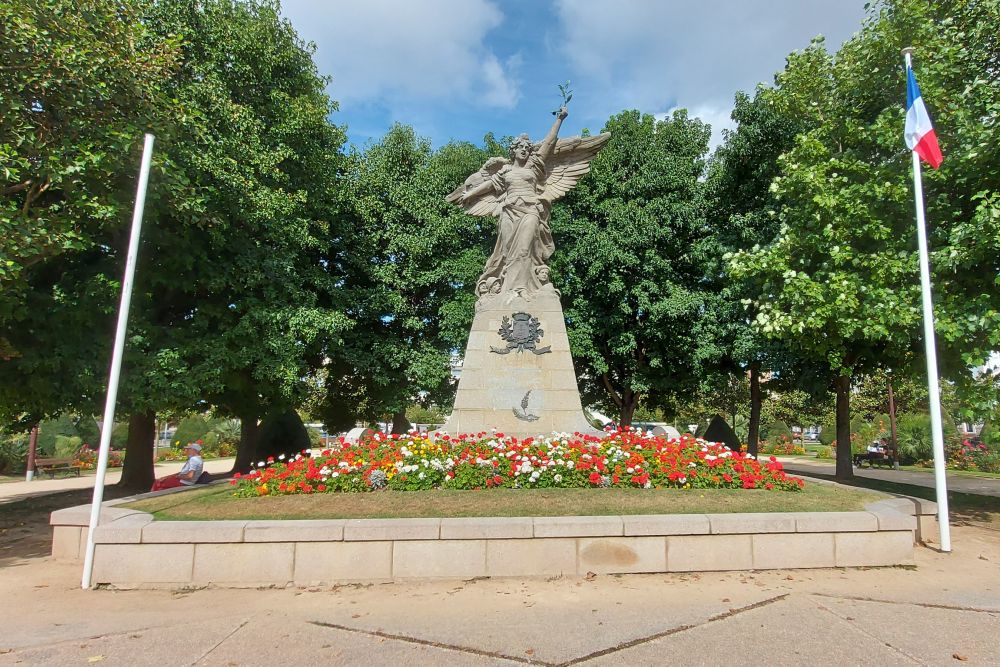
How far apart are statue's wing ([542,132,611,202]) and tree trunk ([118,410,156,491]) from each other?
36.7 feet

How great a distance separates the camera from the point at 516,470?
802cm

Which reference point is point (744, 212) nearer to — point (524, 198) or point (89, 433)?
point (524, 198)

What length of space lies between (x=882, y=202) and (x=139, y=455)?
17513 mm

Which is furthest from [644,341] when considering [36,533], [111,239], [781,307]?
[36,533]

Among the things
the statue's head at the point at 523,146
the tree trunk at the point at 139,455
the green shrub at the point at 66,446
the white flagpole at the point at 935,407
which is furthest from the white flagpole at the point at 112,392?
the green shrub at the point at 66,446

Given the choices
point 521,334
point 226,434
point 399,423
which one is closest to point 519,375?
point 521,334

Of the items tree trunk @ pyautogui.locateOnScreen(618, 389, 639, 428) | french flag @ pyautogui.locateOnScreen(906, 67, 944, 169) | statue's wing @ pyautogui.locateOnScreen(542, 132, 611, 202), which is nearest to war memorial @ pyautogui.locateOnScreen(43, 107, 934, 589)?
french flag @ pyautogui.locateOnScreen(906, 67, 944, 169)

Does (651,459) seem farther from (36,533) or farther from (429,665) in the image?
(36,533)

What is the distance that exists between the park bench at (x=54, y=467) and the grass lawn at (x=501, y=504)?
67.3 feet

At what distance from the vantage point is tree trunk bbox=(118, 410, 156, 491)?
14.3 m

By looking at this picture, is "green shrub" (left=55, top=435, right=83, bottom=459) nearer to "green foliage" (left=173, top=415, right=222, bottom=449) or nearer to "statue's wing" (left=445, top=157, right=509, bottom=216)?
"green foliage" (left=173, top=415, right=222, bottom=449)

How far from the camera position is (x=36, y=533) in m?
9.95

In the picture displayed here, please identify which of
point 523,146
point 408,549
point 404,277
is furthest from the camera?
point 404,277

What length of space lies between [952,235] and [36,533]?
1611cm
